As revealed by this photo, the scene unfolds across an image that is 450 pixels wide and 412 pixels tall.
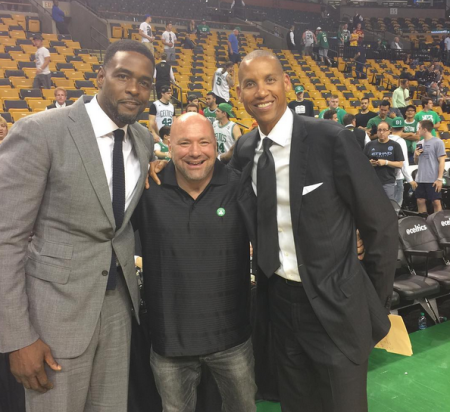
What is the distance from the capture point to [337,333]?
161 cm

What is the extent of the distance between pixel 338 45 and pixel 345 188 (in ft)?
59.6

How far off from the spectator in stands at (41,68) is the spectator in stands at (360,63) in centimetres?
1123

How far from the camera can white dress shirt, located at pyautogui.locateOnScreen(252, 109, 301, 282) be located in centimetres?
164

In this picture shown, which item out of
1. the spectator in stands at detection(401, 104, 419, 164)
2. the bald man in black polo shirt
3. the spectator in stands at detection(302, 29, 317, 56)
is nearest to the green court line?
the bald man in black polo shirt

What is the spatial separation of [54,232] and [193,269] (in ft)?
1.78

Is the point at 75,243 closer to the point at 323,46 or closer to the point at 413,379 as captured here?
the point at 413,379

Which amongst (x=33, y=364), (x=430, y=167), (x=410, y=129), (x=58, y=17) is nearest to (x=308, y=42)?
(x=58, y=17)

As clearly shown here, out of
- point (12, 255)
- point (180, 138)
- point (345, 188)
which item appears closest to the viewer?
point (12, 255)

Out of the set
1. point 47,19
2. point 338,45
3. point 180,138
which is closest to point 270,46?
point 338,45

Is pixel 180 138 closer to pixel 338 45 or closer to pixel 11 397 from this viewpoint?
pixel 11 397

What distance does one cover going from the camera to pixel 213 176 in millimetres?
1873

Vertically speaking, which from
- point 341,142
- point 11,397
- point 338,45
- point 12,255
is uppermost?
point 338,45

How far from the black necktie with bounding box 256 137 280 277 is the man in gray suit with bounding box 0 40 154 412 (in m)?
0.47

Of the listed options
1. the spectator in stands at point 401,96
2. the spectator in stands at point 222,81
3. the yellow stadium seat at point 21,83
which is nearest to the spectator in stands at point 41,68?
the yellow stadium seat at point 21,83
